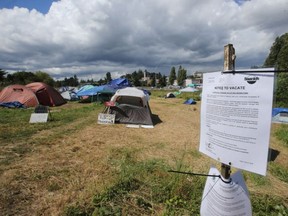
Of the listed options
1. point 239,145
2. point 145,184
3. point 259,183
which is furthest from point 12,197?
point 259,183

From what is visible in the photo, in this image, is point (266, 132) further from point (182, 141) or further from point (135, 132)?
point (135, 132)

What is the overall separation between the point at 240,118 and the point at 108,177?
2.87 meters

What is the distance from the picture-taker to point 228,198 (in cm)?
203

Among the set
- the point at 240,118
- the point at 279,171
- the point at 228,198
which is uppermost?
the point at 240,118

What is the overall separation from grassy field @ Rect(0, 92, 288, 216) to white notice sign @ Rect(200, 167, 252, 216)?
914mm

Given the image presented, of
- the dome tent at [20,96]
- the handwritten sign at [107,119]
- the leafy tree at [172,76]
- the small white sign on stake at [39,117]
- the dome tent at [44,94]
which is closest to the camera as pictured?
the small white sign on stake at [39,117]

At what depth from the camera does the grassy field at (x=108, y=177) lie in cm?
305

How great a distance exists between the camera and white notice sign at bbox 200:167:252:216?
2.01 m

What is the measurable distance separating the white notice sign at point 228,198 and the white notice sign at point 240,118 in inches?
11.3

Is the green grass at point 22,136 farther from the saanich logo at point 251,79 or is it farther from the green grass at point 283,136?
the green grass at point 283,136

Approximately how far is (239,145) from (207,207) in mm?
811

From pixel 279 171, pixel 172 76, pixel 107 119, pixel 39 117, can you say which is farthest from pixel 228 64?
pixel 172 76

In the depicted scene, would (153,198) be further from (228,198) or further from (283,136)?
(283,136)

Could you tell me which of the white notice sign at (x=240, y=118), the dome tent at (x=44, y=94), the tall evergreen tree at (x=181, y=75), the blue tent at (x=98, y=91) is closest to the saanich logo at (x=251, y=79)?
the white notice sign at (x=240, y=118)
